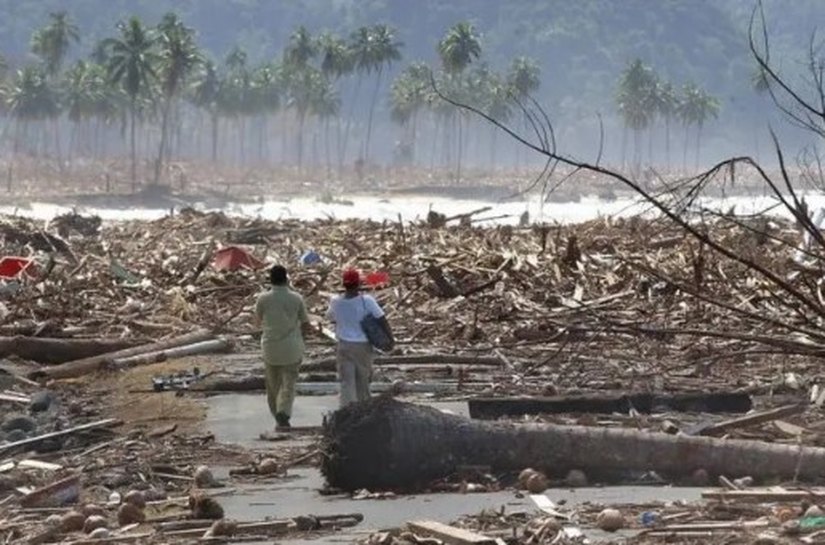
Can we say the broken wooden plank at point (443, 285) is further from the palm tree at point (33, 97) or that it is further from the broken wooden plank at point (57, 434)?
the palm tree at point (33, 97)

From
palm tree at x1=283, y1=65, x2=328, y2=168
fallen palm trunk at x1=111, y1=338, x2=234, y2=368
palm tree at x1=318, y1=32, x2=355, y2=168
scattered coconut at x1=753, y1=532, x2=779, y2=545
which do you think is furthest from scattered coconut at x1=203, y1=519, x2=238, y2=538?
palm tree at x1=283, y1=65, x2=328, y2=168

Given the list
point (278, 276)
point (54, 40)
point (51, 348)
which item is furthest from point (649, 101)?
point (278, 276)

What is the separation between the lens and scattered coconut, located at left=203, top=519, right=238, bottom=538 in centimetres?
957

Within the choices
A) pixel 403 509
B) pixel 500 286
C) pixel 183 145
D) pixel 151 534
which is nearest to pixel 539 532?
pixel 403 509

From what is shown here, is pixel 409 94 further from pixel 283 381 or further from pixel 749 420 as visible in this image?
pixel 749 420

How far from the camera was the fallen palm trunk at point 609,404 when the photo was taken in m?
14.0

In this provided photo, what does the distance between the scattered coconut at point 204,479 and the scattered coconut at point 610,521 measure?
319 cm

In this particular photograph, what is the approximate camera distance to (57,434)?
13.3 meters

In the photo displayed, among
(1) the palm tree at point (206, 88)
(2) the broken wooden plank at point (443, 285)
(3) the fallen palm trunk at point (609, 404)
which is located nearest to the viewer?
(3) the fallen palm trunk at point (609, 404)

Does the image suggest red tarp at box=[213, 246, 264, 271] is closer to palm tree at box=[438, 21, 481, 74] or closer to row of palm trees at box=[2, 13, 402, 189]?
row of palm trees at box=[2, 13, 402, 189]

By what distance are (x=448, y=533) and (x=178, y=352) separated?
10.7 m

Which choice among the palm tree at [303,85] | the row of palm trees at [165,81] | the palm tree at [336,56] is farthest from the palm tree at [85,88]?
the palm tree at [303,85]

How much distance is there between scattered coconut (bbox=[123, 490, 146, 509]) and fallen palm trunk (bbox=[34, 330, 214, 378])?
7.41 metres

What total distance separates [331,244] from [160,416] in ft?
54.9
